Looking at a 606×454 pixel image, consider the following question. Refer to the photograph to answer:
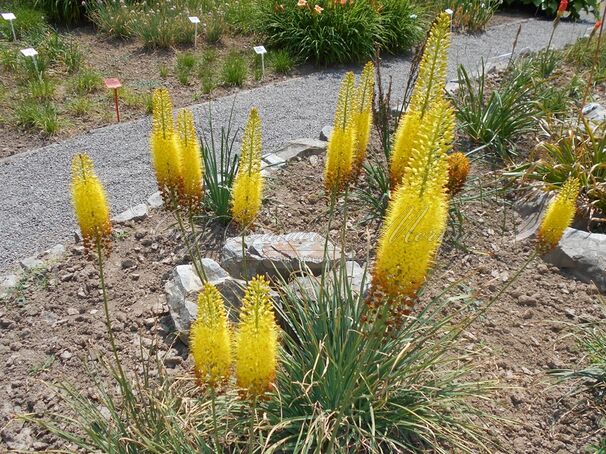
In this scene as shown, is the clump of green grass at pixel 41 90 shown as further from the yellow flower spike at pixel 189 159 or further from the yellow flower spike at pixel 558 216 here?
the yellow flower spike at pixel 558 216

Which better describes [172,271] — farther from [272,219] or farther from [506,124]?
[506,124]

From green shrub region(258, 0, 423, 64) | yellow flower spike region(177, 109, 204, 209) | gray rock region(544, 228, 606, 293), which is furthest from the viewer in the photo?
green shrub region(258, 0, 423, 64)

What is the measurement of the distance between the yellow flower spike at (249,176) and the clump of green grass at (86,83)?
17.8 feet

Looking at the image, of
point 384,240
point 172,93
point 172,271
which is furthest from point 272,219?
point 172,93

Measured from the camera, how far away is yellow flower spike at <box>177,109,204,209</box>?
2.69 metres

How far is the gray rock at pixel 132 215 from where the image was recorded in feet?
16.1

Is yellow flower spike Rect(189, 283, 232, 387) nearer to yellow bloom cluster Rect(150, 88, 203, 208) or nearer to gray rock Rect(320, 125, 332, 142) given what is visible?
yellow bloom cluster Rect(150, 88, 203, 208)

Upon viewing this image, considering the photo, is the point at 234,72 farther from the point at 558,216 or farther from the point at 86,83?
the point at 558,216

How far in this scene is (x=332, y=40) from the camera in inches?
339

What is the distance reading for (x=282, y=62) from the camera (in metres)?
8.45

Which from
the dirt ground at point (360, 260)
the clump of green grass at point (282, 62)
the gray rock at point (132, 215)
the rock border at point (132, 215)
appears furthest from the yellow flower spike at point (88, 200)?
the clump of green grass at point (282, 62)

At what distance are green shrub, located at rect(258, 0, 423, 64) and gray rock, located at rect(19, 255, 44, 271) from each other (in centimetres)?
527

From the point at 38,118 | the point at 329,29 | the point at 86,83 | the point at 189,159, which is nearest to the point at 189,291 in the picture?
the point at 189,159

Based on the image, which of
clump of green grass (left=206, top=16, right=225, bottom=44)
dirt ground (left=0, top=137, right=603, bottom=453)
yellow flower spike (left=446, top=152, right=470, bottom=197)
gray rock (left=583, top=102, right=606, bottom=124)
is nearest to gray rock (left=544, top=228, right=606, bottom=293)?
dirt ground (left=0, top=137, right=603, bottom=453)
